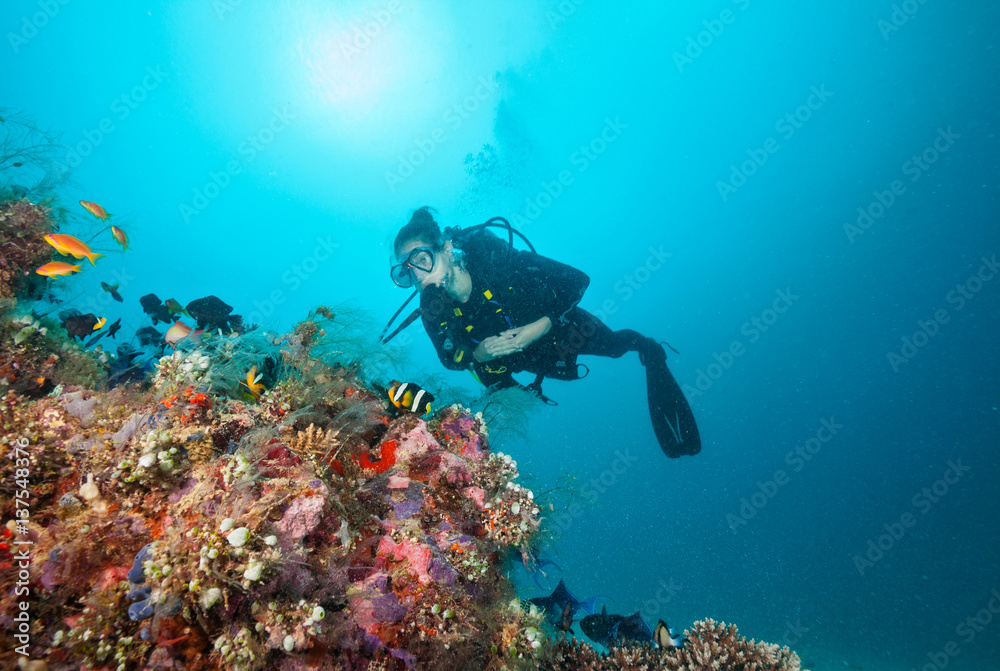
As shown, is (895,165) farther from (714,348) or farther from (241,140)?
(241,140)

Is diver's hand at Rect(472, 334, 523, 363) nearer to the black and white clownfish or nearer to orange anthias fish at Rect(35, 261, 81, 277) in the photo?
the black and white clownfish

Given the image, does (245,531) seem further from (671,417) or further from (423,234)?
(671,417)

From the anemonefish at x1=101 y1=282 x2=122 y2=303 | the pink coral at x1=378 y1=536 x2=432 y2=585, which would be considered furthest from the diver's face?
the pink coral at x1=378 y1=536 x2=432 y2=585

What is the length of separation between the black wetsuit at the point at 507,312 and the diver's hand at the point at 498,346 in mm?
277

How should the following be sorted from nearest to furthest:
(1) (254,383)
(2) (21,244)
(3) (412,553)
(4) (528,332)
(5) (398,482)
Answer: (3) (412,553) → (5) (398,482) → (1) (254,383) → (2) (21,244) → (4) (528,332)

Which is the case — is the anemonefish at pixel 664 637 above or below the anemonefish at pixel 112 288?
below

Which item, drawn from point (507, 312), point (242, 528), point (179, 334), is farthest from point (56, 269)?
point (507, 312)

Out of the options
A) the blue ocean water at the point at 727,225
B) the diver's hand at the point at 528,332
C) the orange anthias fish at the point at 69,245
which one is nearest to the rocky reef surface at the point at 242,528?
the orange anthias fish at the point at 69,245

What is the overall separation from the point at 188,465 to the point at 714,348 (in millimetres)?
103446

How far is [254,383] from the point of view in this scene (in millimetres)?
Answer: 3393

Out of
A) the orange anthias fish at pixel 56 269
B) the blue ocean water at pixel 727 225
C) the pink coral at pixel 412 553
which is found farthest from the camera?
the blue ocean water at pixel 727 225

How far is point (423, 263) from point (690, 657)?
6720 mm

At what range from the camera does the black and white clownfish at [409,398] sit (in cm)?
340

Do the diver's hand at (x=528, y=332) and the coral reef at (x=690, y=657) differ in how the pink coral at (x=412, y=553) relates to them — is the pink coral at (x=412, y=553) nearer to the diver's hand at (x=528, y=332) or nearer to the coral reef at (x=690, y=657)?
the coral reef at (x=690, y=657)
